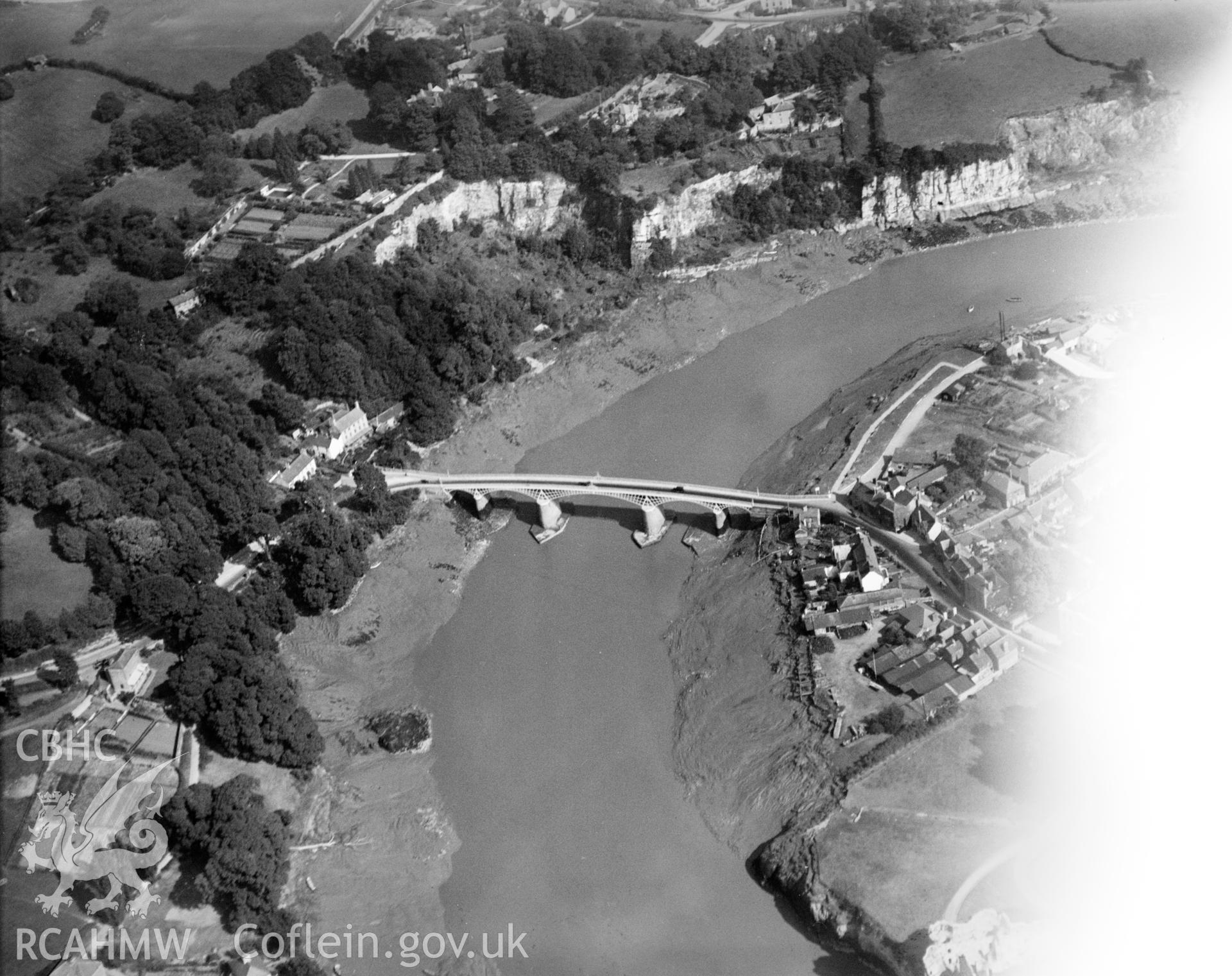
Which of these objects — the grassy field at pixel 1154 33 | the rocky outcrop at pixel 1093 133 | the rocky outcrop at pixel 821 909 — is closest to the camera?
the rocky outcrop at pixel 821 909

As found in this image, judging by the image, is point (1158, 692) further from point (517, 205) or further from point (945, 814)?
point (517, 205)

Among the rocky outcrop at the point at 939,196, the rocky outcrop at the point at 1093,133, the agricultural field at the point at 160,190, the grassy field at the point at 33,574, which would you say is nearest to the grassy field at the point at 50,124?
the agricultural field at the point at 160,190

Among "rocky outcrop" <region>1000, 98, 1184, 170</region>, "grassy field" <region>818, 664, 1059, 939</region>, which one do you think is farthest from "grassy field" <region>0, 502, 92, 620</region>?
"rocky outcrop" <region>1000, 98, 1184, 170</region>

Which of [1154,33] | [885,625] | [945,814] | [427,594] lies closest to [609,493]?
[427,594]

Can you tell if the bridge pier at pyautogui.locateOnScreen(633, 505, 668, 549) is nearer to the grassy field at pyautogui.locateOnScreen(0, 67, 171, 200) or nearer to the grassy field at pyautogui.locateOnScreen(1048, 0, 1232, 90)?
the grassy field at pyautogui.locateOnScreen(0, 67, 171, 200)

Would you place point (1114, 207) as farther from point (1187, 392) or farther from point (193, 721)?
point (193, 721)

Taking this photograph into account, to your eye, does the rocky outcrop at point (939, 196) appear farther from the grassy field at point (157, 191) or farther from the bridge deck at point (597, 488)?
the grassy field at point (157, 191)

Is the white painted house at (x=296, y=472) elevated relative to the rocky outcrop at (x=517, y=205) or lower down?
lower down

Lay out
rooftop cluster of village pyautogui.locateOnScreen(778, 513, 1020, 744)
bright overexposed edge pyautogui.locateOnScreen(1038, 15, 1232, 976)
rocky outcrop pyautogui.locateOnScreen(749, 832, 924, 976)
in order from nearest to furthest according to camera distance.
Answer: bright overexposed edge pyautogui.locateOnScreen(1038, 15, 1232, 976)
rocky outcrop pyautogui.locateOnScreen(749, 832, 924, 976)
rooftop cluster of village pyautogui.locateOnScreen(778, 513, 1020, 744)

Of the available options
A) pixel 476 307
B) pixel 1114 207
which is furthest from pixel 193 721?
pixel 1114 207
